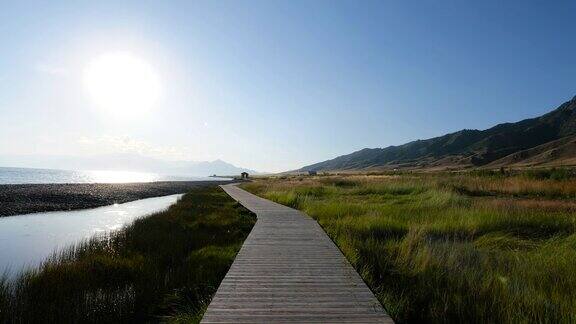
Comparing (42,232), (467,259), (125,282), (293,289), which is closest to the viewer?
(293,289)

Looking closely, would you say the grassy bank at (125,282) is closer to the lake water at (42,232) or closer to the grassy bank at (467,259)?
the lake water at (42,232)

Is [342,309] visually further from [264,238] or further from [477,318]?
[264,238]

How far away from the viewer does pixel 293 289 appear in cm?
626

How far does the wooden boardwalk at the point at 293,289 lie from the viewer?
5.07 metres

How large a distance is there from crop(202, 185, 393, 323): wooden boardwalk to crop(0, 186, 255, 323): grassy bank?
0.65m

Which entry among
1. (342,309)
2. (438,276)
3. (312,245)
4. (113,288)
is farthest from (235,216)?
(342,309)

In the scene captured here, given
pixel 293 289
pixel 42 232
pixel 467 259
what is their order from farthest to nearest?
pixel 42 232 → pixel 467 259 → pixel 293 289

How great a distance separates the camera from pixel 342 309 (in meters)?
5.33

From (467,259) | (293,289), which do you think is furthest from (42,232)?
(467,259)

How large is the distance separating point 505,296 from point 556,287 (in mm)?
1349

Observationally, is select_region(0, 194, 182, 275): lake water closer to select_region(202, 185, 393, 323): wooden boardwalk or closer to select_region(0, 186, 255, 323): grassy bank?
select_region(0, 186, 255, 323): grassy bank

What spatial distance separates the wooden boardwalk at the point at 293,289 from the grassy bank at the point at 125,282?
646mm

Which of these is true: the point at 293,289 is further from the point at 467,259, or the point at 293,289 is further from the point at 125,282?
the point at 467,259

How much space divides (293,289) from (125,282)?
12.9 feet
